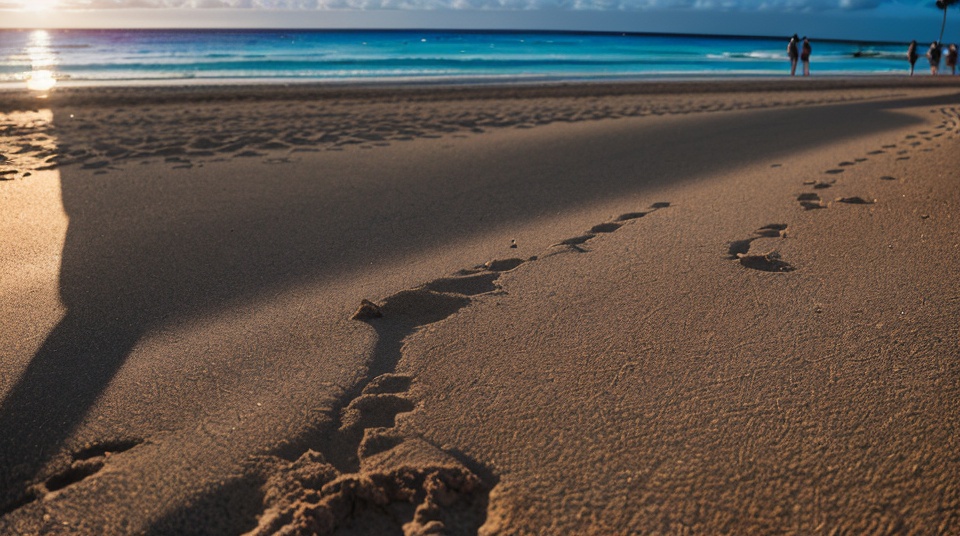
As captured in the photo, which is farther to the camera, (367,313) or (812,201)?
(812,201)

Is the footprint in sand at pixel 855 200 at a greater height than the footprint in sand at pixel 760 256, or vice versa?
the footprint in sand at pixel 855 200

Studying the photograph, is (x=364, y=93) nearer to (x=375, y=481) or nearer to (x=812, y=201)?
(x=812, y=201)

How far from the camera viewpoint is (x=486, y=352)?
1996mm

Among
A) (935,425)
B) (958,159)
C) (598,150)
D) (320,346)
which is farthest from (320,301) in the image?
(958,159)

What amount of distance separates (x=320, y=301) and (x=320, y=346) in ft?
1.36

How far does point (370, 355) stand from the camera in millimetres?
2002

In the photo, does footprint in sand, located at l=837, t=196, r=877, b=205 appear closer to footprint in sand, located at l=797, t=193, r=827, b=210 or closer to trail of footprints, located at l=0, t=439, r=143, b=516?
footprint in sand, located at l=797, t=193, r=827, b=210

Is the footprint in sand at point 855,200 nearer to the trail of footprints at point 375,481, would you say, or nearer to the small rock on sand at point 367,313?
the small rock on sand at point 367,313

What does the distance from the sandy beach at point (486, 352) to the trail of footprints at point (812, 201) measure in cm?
2

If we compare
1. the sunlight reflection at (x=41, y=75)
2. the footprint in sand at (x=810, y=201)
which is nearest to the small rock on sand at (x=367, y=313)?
the footprint in sand at (x=810, y=201)

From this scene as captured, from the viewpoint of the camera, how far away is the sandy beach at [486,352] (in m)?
1.40

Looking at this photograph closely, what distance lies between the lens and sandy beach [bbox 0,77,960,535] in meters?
1.40

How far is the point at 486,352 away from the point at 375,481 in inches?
24.9

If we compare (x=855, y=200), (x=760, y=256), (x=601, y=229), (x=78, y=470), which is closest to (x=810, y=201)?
(x=855, y=200)
